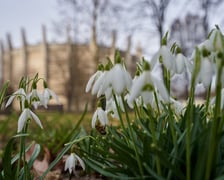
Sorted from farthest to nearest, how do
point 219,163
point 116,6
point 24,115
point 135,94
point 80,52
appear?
point 80,52 → point 116,6 → point 24,115 → point 219,163 → point 135,94

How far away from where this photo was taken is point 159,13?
10.5 metres

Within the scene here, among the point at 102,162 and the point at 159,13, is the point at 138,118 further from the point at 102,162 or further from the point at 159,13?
the point at 159,13

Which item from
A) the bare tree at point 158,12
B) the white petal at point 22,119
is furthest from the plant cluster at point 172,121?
the bare tree at point 158,12

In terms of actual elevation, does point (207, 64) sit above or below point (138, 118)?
above

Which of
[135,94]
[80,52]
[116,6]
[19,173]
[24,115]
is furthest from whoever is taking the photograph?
[80,52]

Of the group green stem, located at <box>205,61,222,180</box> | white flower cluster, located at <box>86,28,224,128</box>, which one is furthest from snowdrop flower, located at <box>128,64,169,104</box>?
green stem, located at <box>205,61,222,180</box>

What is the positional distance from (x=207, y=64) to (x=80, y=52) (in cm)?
1484

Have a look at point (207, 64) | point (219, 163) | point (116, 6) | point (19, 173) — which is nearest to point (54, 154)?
point (19, 173)

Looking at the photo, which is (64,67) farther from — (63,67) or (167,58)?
(167,58)

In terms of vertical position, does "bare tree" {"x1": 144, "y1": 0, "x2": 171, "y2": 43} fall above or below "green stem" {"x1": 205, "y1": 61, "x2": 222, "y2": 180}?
above

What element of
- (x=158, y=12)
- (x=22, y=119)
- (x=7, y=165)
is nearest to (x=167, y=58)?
(x=22, y=119)

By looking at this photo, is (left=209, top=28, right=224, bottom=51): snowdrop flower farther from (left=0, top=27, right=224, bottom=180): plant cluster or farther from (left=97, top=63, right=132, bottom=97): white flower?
(left=97, top=63, right=132, bottom=97): white flower

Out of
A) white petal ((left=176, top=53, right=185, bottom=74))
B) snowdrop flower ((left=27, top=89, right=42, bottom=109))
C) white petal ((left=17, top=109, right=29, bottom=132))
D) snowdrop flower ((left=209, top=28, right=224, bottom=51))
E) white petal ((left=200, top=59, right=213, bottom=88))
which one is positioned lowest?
white petal ((left=17, top=109, right=29, bottom=132))

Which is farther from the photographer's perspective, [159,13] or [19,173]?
[159,13]
